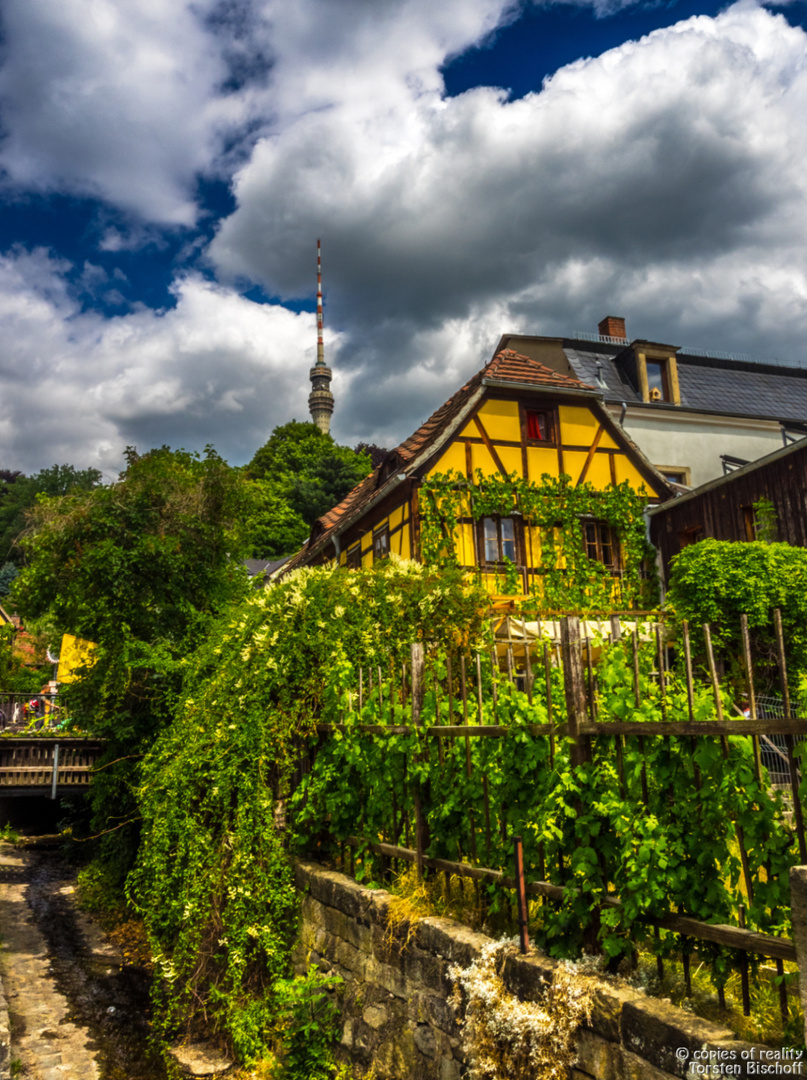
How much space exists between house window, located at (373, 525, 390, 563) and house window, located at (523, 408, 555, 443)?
376 centimetres

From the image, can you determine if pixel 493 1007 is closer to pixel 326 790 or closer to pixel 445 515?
pixel 326 790

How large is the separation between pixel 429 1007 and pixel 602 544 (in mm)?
15195

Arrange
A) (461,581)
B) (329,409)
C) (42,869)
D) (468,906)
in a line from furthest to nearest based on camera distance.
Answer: (329,409) → (42,869) → (461,581) → (468,906)

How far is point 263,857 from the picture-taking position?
Answer: 595 centimetres

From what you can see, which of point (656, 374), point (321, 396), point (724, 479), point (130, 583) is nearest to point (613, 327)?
point (656, 374)

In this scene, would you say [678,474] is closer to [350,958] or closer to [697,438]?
[697,438]

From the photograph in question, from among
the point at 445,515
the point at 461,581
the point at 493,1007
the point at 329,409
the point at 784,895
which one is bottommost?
the point at 493,1007

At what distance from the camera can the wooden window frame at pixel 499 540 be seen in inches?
→ 677

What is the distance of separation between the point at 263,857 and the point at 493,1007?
284 cm

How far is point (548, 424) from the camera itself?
60.3 feet

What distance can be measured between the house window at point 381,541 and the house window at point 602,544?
4.42 metres

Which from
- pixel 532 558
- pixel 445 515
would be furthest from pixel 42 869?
pixel 532 558

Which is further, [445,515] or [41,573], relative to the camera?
[445,515]

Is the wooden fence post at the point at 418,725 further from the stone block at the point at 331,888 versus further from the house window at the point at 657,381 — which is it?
the house window at the point at 657,381
